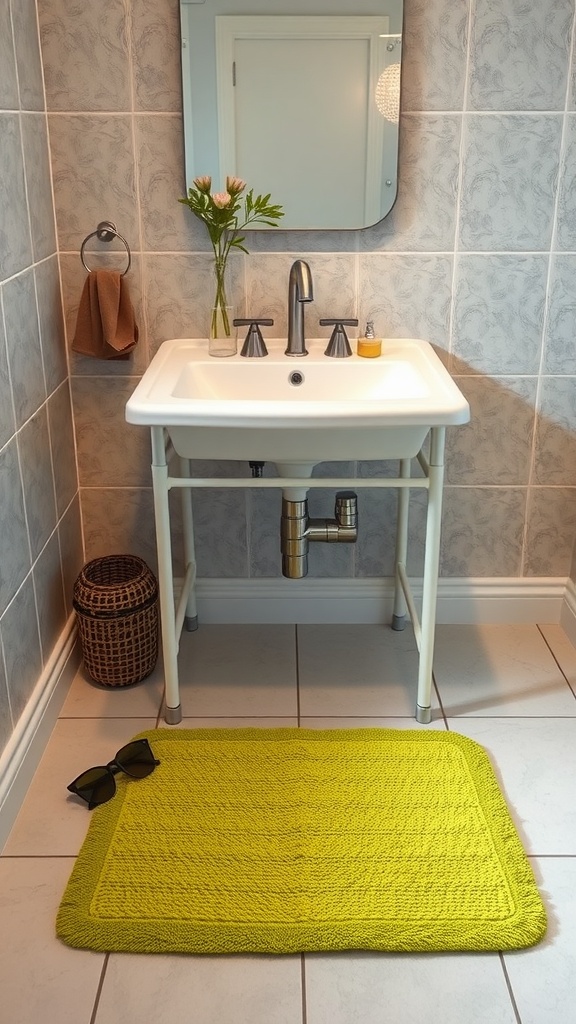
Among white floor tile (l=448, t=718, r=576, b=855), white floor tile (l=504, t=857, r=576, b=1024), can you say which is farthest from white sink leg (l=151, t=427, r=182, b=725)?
white floor tile (l=504, t=857, r=576, b=1024)

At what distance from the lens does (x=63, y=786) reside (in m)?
1.95

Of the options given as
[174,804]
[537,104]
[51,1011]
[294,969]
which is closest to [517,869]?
[294,969]

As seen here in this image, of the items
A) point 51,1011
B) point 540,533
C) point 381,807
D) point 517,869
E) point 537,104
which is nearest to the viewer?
point 51,1011

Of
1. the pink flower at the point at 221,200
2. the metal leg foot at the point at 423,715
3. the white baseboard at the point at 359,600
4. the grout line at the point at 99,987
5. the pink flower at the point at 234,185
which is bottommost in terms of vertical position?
the grout line at the point at 99,987

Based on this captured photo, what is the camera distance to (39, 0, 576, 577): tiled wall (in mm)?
2064

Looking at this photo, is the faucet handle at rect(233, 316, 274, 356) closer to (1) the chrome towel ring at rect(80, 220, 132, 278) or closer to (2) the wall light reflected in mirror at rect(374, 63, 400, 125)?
(1) the chrome towel ring at rect(80, 220, 132, 278)

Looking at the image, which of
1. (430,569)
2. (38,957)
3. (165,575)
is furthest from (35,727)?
(430,569)

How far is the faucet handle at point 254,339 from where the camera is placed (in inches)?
84.9

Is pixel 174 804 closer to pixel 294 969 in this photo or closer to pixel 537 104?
pixel 294 969

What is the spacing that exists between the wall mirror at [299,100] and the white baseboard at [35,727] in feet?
3.60

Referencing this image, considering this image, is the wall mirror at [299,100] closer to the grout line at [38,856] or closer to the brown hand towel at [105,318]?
the brown hand towel at [105,318]

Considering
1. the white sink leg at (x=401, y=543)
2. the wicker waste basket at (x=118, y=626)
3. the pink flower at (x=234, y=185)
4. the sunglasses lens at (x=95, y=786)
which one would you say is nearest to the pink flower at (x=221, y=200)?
the pink flower at (x=234, y=185)

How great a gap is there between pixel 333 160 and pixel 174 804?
139 cm

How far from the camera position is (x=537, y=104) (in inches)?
82.7
